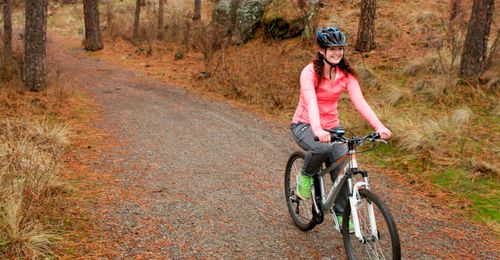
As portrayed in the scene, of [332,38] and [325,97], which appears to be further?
[325,97]

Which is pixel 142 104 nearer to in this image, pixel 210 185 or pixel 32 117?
pixel 32 117

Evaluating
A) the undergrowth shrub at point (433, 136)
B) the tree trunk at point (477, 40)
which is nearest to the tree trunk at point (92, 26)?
the undergrowth shrub at point (433, 136)

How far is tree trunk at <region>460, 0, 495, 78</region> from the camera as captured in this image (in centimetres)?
900

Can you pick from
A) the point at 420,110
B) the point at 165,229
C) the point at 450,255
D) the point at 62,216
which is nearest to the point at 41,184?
the point at 62,216

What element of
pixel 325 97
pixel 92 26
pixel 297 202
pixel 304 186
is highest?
pixel 92 26

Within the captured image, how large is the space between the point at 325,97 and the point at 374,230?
1354mm

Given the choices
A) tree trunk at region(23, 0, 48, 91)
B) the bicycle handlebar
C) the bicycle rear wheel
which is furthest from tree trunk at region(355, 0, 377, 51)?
the bicycle handlebar

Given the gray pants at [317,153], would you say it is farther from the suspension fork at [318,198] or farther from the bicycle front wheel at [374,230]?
the bicycle front wheel at [374,230]

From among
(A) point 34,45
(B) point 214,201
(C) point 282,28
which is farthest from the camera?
(C) point 282,28

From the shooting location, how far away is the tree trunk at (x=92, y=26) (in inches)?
697

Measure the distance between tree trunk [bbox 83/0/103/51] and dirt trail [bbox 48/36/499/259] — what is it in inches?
400

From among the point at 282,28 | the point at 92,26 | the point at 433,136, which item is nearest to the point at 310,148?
the point at 433,136

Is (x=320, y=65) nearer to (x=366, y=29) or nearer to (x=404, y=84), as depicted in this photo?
(x=404, y=84)

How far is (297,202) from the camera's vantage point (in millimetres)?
4883
